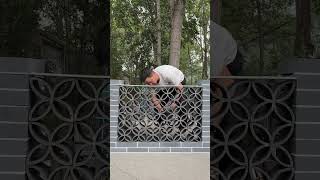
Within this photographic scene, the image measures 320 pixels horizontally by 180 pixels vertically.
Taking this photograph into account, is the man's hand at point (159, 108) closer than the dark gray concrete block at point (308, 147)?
No

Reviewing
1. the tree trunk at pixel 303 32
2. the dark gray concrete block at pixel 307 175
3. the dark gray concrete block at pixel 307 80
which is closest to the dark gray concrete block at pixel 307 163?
the dark gray concrete block at pixel 307 175

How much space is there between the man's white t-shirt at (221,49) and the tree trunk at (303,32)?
398mm

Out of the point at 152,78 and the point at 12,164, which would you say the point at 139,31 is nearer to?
the point at 152,78

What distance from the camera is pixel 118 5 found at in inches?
781

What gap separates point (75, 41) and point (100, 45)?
154mm

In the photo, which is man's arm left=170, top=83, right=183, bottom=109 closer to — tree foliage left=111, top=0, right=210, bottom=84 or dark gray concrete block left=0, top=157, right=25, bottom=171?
dark gray concrete block left=0, top=157, right=25, bottom=171

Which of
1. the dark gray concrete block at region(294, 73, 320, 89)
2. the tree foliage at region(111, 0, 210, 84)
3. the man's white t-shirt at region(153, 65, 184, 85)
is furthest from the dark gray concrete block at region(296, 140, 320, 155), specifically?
the tree foliage at region(111, 0, 210, 84)

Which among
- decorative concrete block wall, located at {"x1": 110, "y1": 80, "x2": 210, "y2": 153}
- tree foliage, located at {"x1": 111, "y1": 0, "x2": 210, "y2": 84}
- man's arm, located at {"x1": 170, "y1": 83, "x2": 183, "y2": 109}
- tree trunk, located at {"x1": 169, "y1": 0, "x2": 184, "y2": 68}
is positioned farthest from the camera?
tree foliage, located at {"x1": 111, "y1": 0, "x2": 210, "y2": 84}

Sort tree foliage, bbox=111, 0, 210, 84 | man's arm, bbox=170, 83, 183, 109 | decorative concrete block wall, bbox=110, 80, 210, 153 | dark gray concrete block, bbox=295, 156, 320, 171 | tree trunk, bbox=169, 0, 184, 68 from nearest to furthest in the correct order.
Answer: dark gray concrete block, bbox=295, 156, 320, 171 → man's arm, bbox=170, 83, 183, 109 → decorative concrete block wall, bbox=110, 80, 210, 153 → tree trunk, bbox=169, 0, 184, 68 → tree foliage, bbox=111, 0, 210, 84

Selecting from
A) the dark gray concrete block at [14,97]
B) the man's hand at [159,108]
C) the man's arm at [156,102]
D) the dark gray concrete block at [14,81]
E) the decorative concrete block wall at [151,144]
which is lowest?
the decorative concrete block wall at [151,144]

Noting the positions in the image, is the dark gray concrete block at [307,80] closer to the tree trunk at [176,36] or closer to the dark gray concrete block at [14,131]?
the dark gray concrete block at [14,131]

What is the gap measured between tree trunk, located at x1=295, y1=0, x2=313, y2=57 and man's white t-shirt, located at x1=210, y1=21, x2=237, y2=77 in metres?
0.40

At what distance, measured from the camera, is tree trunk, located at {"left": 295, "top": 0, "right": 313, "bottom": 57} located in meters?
2.75

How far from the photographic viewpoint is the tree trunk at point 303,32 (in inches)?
108
